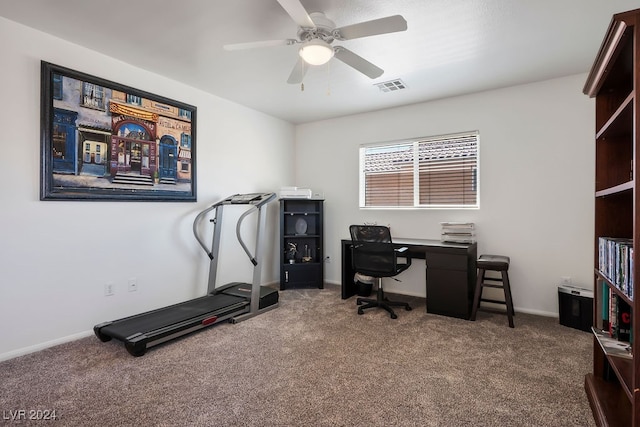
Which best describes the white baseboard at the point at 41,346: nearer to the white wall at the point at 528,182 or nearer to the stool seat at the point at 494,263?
the white wall at the point at 528,182

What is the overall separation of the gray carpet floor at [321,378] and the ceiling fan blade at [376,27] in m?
2.23

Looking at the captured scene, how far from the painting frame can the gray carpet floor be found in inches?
54.7

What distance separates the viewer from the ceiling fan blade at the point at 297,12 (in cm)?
170

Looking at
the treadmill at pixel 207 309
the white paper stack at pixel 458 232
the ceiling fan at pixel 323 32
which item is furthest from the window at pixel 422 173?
the ceiling fan at pixel 323 32

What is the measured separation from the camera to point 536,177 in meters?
3.40

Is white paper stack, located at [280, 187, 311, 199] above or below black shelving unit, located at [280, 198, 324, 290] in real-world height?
above

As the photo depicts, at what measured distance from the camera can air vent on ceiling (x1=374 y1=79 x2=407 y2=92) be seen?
342 centimetres

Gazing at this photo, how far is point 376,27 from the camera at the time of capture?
1922mm

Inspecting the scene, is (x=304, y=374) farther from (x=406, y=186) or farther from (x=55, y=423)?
(x=406, y=186)

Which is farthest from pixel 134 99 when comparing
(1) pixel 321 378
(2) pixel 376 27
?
(1) pixel 321 378

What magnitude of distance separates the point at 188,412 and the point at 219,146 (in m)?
2.99

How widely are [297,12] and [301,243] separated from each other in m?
3.30

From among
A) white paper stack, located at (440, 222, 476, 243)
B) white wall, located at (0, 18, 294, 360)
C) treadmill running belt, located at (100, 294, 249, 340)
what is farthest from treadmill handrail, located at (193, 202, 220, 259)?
white paper stack, located at (440, 222, 476, 243)

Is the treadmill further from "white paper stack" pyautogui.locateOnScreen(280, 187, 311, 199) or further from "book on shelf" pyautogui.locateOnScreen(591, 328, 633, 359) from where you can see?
"book on shelf" pyautogui.locateOnScreen(591, 328, 633, 359)
